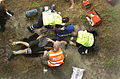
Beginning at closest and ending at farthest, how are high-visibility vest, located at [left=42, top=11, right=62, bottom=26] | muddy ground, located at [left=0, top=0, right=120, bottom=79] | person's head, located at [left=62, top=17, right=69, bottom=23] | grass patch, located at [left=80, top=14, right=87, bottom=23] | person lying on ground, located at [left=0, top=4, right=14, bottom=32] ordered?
high-visibility vest, located at [left=42, top=11, right=62, bottom=26], muddy ground, located at [left=0, top=0, right=120, bottom=79], person lying on ground, located at [left=0, top=4, right=14, bottom=32], person's head, located at [left=62, top=17, right=69, bottom=23], grass patch, located at [left=80, top=14, right=87, bottom=23]

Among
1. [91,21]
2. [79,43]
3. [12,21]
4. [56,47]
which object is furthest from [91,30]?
[12,21]

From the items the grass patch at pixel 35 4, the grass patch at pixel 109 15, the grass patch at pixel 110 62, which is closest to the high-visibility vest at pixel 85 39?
the grass patch at pixel 110 62

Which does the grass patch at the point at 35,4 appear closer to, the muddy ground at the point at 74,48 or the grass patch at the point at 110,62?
the muddy ground at the point at 74,48

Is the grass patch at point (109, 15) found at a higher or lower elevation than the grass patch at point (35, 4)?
lower

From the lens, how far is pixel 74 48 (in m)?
4.39

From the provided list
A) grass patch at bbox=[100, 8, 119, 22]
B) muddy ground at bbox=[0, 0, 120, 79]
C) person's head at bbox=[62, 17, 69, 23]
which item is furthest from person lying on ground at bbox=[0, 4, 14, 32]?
grass patch at bbox=[100, 8, 119, 22]

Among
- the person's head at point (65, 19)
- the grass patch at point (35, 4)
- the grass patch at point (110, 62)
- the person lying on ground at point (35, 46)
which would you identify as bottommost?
the grass patch at point (110, 62)

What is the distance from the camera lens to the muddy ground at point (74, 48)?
4.11 m

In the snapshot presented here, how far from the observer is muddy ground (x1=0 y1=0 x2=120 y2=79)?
4.11m

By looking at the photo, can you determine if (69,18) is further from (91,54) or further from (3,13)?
(3,13)

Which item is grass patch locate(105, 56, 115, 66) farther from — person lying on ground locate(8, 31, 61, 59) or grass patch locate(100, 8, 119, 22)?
person lying on ground locate(8, 31, 61, 59)

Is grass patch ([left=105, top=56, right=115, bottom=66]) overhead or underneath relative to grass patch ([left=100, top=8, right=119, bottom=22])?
underneath

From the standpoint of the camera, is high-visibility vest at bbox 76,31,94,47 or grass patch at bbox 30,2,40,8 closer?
high-visibility vest at bbox 76,31,94,47

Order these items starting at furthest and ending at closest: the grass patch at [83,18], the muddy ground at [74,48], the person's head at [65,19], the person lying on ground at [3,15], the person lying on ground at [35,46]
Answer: the grass patch at [83,18] < the person's head at [65,19] < the person lying on ground at [3,15] < the muddy ground at [74,48] < the person lying on ground at [35,46]
